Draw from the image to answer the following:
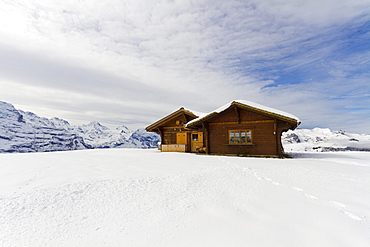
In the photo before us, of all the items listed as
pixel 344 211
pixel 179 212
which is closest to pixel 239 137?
pixel 344 211

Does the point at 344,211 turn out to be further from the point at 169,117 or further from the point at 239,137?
the point at 169,117

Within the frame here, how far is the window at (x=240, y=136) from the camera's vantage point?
48.8ft

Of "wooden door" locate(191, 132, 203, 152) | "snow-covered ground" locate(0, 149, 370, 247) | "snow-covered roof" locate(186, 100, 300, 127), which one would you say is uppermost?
"snow-covered roof" locate(186, 100, 300, 127)

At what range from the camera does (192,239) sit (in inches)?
113

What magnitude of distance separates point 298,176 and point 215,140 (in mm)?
9398

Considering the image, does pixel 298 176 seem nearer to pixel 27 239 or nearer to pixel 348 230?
pixel 348 230

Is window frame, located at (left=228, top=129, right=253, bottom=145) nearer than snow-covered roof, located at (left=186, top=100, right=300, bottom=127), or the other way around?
snow-covered roof, located at (left=186, top=100, right=300, bottom=127)

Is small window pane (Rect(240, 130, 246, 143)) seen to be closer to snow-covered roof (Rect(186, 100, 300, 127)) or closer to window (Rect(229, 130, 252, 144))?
window (Rect(229, 130, 252, 144))

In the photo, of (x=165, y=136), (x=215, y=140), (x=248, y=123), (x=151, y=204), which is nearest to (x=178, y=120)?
(x=165, y=136)

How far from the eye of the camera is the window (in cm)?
1488

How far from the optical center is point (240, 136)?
15.2 metres

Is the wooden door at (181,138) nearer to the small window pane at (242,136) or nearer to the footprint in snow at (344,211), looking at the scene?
the small window pane at (242,136)

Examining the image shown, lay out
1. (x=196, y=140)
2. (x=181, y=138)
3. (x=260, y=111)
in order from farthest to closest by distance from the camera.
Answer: (x=181, y=138), (x=196, y=140), (x=260, y=111)

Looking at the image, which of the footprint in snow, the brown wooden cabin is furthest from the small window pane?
the footprint in snow
